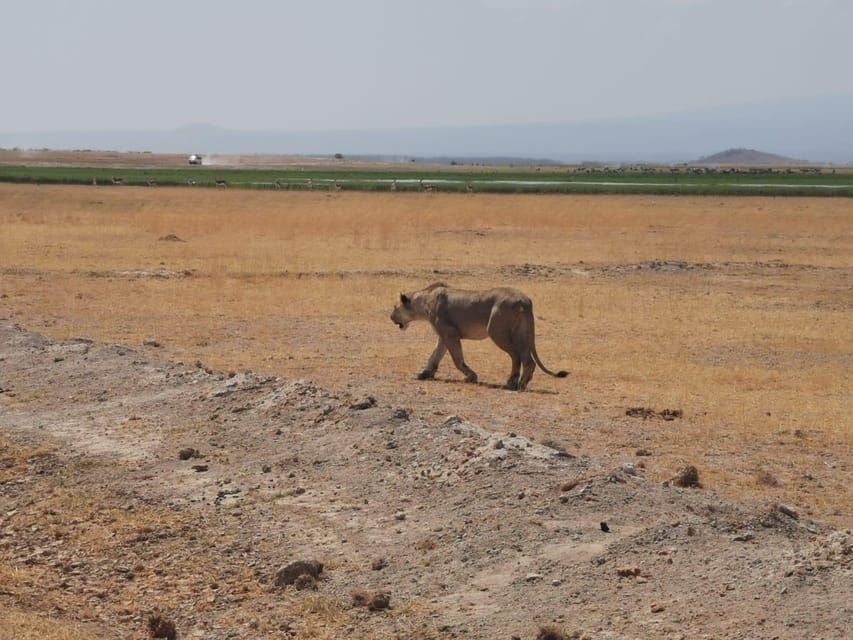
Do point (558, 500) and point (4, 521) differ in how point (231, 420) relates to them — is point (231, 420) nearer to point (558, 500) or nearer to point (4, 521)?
point (4, 521)

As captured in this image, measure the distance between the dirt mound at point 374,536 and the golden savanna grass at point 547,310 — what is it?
1.82 metres

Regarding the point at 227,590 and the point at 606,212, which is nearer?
the point at 227,590

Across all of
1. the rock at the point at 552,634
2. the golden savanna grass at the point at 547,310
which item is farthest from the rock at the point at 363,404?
the rock at the point at 552,634

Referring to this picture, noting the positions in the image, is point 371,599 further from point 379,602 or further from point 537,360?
point 537,360

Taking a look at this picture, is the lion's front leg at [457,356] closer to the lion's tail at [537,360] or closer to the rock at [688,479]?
the lion's tail at [537,360]

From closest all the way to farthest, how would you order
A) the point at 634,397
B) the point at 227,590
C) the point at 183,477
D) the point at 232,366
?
the point at 227,590 < the point at 183,477 < the point at 634,397 < the point at 232,366

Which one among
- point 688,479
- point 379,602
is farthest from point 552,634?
point 688,479

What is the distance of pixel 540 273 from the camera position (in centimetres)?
3347

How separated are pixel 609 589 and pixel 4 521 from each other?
5.88 meters

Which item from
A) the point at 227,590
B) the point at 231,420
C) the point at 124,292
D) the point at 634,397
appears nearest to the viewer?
the point at 227,590

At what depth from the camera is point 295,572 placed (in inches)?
397

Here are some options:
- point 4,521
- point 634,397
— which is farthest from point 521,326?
point 4,521

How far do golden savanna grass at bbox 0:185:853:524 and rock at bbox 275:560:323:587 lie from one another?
416cm

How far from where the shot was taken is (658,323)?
2464 cm
